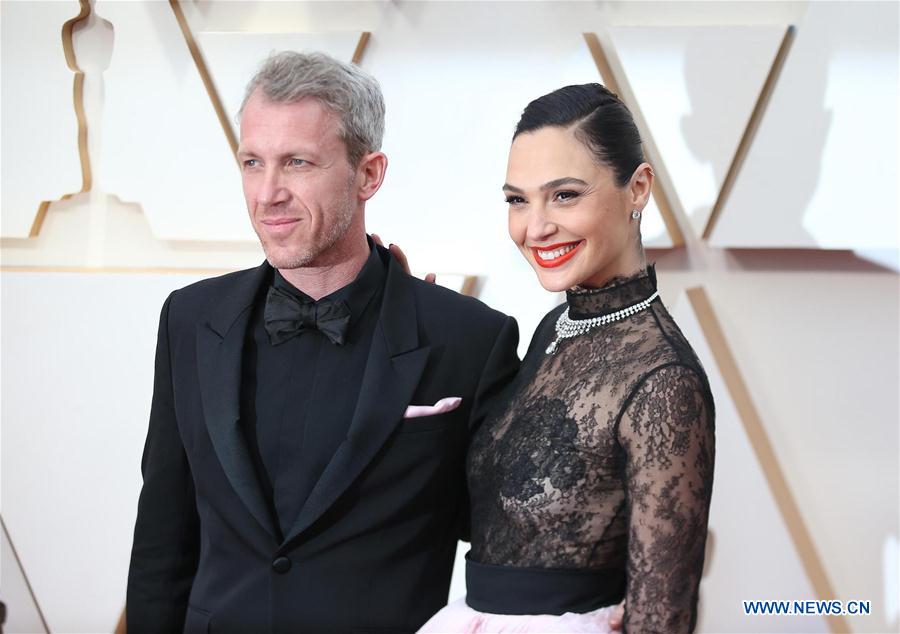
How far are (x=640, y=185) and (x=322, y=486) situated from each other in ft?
2.36

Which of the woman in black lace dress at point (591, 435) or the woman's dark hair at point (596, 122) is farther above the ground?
the woman's dark hair at point (596, 122)

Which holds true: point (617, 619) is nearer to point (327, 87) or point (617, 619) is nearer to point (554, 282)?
point (554, 282)

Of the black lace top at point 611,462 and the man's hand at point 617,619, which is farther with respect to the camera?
the man's hand at point 617,619

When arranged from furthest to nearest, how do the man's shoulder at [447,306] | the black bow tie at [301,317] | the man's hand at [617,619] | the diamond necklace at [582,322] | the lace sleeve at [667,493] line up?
the man's shoulder at [447,306]
the black bow tie at [301,317]
the diamond necklace at [582,322]
the man's hand at [617,619]
the lace sleeve at [667,493]

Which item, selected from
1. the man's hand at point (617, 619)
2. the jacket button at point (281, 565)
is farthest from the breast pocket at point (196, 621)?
the man's hand at point (617, 619)

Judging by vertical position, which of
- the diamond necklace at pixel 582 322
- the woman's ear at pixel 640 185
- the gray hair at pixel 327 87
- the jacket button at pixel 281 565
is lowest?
the jacket button at pixel 281 565

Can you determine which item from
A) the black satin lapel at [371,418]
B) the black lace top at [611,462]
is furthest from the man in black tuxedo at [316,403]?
the black lace top at [611,462]

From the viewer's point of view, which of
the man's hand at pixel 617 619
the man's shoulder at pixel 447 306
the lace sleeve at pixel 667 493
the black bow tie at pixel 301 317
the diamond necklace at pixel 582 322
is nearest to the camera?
the lace sleeve at pixel 667 493

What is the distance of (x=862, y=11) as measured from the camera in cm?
Answer: 275

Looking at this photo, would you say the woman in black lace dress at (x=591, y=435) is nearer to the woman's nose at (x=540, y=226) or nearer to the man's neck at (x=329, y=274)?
the woman's nose at (x=540, y=226)

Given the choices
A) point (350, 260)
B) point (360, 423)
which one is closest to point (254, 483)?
point (360, 423)

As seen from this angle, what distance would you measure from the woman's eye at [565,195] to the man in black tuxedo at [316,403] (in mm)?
349

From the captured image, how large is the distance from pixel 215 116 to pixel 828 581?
228 centimetres

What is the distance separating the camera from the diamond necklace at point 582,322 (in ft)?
5.52
